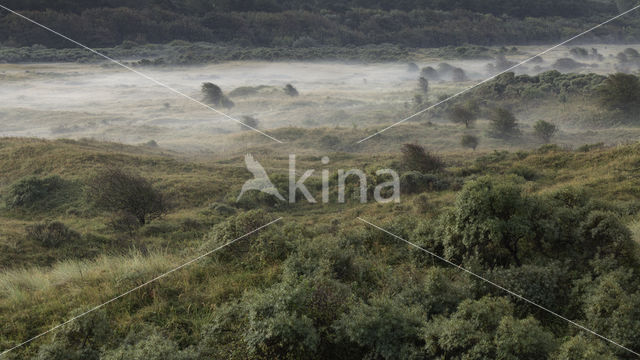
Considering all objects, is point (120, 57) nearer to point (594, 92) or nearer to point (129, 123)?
point (129, 123)

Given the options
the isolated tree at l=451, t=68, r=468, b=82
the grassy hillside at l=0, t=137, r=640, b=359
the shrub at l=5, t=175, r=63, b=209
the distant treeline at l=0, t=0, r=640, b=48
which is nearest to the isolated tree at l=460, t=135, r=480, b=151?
the grassy hillside at l=0, t=137, r=640, b=359

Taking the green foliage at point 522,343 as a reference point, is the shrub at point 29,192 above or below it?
below

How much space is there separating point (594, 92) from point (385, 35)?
277ft

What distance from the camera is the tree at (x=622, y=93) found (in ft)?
153

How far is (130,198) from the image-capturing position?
58.9 feet

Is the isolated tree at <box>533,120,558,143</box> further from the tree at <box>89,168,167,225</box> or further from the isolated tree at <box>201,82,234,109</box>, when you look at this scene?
the isolated tree at <box>201,82,234,109</box>

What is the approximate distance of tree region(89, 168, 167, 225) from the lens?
17953 mm

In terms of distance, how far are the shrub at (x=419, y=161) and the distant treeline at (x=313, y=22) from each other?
9960 centimetres

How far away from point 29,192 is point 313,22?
124078mm

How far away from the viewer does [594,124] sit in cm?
4962

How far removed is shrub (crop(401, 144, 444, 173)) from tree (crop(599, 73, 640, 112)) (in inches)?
1320

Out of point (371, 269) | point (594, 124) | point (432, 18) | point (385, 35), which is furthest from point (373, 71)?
point (371, 269)

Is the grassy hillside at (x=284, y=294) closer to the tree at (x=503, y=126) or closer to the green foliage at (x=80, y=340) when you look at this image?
the green foliage at (x=80, y=340)

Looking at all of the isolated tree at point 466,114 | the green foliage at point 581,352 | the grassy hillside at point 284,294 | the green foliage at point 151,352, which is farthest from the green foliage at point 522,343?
the isolated tree at point 466,114
